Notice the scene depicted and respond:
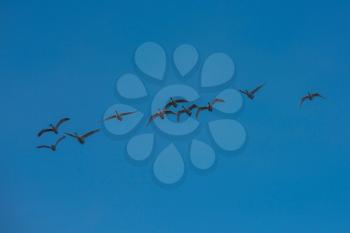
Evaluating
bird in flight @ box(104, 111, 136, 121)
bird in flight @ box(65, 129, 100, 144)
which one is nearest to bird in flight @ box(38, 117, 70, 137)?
bird in flight @ box(65, 129, 100, 144)

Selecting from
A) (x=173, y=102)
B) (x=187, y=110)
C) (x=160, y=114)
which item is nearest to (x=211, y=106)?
(x=187, y=110)

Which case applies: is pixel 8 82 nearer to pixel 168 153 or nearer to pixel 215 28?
pixel 168 153

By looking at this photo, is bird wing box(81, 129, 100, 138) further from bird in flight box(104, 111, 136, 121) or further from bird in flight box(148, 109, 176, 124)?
bird in flight box(148, 109, 176, 124)

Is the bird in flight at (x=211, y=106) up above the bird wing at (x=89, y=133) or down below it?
above

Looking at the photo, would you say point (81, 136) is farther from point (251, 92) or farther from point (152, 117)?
point (251, 92)

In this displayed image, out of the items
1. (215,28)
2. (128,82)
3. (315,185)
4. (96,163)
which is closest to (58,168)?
(96,163)

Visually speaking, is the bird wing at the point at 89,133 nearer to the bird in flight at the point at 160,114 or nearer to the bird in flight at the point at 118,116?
the bird in flight at the point at 118,116

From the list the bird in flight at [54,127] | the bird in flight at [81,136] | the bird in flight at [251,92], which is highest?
the bird in flight at [251,92]

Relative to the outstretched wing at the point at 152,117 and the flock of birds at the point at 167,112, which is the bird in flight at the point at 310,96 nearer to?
the flock of birds at the point at 167,112

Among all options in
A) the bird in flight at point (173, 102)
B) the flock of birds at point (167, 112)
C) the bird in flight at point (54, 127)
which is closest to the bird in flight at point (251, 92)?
the flock of birds at point (167, 112)

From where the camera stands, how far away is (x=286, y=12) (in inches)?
174

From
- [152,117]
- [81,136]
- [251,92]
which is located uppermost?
[251,92]

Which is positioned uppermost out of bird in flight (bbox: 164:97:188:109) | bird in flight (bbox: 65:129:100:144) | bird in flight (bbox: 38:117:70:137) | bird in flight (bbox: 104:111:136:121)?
bird in flight (bbox: 164:97:188:109)

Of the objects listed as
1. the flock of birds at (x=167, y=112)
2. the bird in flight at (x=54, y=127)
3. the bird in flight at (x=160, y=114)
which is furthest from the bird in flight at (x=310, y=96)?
the bird in flight at (x=54, y=127)
